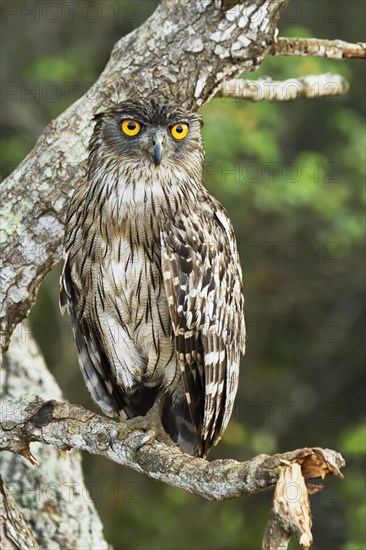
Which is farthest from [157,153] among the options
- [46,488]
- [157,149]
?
[46,488]

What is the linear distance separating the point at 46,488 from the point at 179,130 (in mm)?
1926

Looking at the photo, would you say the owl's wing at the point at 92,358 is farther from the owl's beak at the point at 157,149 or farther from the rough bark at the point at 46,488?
the owl's beak at the point at 157,149

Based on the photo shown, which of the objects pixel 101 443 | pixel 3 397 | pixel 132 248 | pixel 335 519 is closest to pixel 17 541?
pixel 101 443

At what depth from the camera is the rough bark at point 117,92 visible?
14.9ft

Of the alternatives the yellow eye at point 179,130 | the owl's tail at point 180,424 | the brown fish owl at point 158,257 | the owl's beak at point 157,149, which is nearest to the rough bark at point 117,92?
the brown fish owl at point 158,257

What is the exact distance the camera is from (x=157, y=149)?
4.27m

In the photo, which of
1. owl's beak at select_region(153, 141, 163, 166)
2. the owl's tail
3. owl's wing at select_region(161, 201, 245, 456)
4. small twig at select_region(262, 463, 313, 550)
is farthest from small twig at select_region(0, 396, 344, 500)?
owl's beak at select_region(153, 141, 163, 166)

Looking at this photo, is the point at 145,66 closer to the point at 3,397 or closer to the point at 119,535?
the point at 3,397

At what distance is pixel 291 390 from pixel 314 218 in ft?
7.48

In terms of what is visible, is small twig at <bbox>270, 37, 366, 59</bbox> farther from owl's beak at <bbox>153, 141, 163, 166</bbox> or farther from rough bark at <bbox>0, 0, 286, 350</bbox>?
owl's beak at <bbox>153, 141, 163, 166</bbox>

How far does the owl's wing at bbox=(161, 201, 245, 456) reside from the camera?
172 inches

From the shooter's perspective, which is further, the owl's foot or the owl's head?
the owl's foot

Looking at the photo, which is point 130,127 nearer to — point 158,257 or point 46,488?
point 158,257

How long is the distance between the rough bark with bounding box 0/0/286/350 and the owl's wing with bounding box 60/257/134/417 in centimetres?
17
